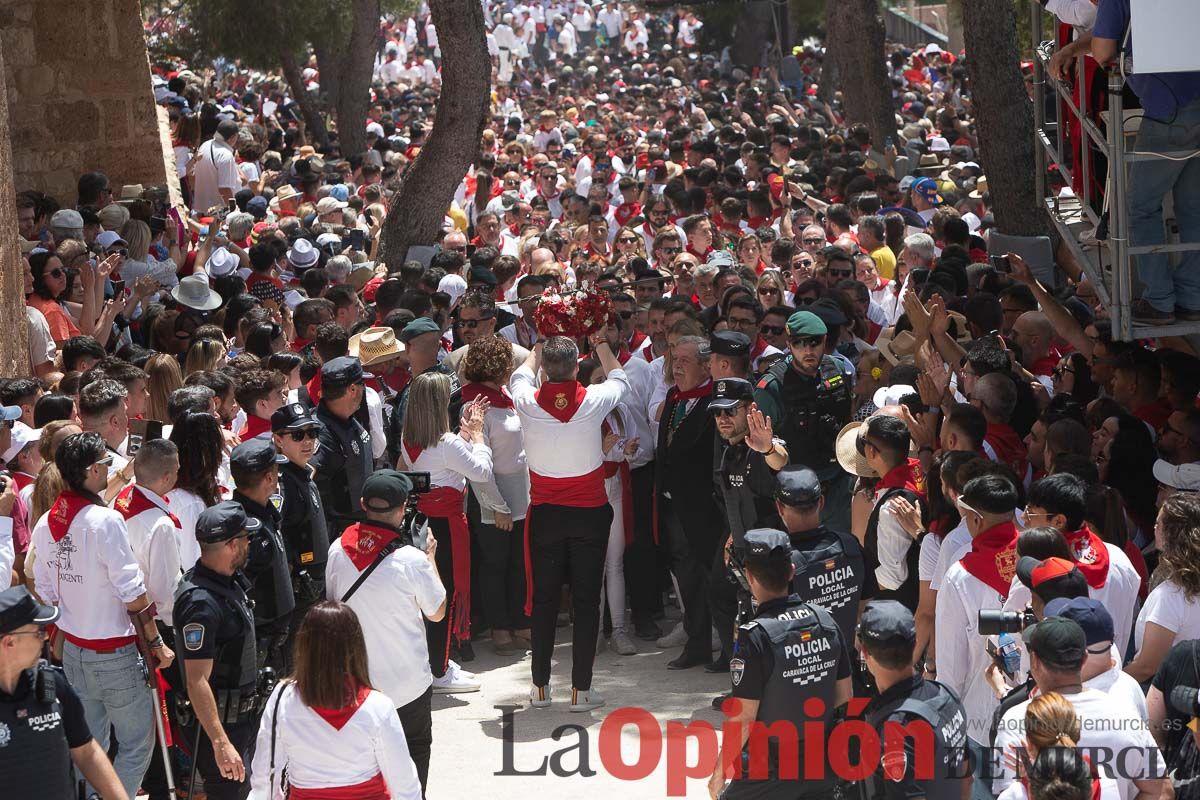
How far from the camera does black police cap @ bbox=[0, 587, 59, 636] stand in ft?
14.9

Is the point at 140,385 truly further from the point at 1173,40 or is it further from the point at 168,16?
the point at 168,16

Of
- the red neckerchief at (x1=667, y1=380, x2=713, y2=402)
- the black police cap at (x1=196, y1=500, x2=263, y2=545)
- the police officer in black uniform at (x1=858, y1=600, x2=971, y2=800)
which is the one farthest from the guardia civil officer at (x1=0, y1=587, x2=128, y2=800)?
the red neckerchief at (x1=667, y1=380, x2=713, y2=402)

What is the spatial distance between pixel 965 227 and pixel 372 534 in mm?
6964

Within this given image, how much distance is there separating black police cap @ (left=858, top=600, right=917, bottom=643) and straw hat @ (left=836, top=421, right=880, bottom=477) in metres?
2.04

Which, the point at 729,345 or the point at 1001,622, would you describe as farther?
the point at 729,345

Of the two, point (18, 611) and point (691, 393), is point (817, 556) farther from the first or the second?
point (18, 611)

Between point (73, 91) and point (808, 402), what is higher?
point (73, 91)

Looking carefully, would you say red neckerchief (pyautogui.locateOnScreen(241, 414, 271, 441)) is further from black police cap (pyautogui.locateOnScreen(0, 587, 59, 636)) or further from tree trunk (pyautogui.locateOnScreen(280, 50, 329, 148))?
tree trunk (pyautogui.locateOnScreen(280, 50, 329, 148))

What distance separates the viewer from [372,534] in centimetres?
568

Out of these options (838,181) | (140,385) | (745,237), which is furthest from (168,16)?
(140,385)

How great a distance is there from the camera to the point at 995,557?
538 centimetres

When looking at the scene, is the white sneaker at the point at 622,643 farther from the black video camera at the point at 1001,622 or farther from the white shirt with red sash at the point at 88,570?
the black video camera at the point at 1001,622

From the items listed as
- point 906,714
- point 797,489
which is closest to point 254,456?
point 797,489

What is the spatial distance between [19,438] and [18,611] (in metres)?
2.43
